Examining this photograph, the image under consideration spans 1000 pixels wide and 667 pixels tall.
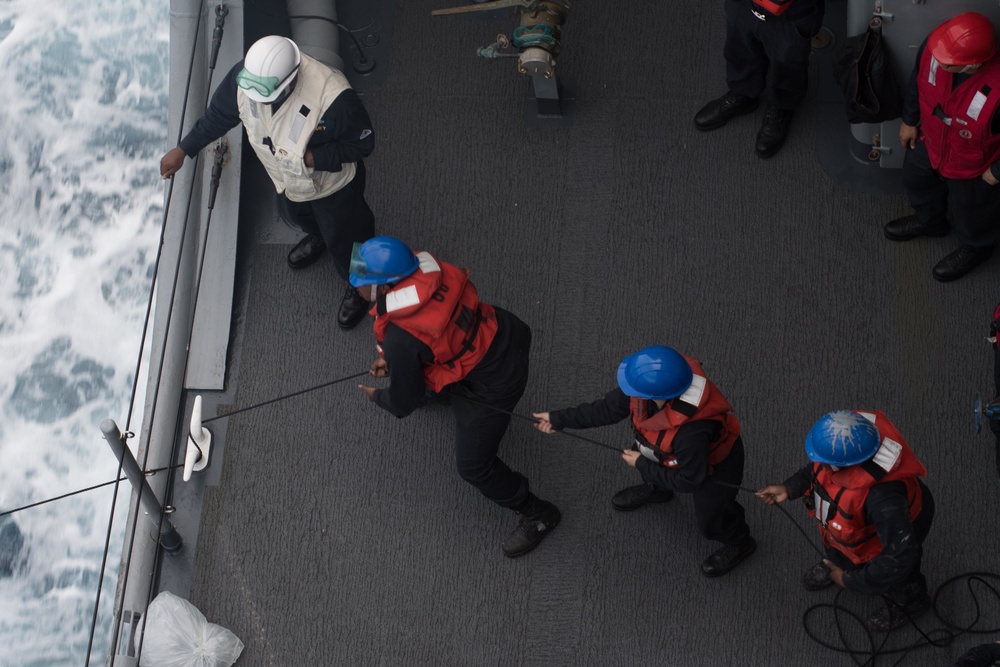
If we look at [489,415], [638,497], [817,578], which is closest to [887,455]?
[817,578]

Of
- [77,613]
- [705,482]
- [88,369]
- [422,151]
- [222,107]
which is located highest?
[222,107]

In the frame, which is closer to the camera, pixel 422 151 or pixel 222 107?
pixel 222 107

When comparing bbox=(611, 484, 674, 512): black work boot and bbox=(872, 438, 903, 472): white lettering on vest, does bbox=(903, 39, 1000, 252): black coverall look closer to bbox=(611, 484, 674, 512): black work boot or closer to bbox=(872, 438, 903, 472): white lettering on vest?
bbox=(872, 438, 903, 472): white lettering on vest

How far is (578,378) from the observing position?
364 centimetres

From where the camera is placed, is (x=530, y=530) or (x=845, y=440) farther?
(x=530, y=530)

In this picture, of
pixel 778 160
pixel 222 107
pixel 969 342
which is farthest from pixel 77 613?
pixel 969 342

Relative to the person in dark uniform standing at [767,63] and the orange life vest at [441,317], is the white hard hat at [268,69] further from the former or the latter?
the person in dark uniform standing at [767,63]

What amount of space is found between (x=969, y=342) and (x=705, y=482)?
132cm

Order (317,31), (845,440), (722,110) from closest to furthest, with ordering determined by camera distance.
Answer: (845,440) < (722,110) < (317,31)

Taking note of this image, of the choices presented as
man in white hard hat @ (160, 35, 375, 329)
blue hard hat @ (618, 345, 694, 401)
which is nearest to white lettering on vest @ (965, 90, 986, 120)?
blue hard hat @ (618, 345, 694, 401)

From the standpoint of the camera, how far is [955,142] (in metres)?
3.25

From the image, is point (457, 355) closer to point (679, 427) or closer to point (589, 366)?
point (679, 427)

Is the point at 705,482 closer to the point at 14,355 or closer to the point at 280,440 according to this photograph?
the point at 280,440

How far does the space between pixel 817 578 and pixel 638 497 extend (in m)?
0.60
